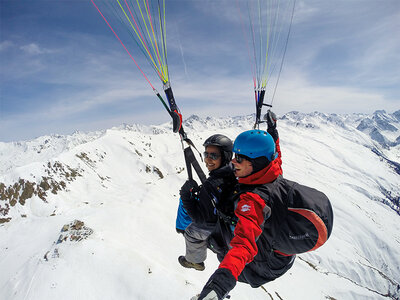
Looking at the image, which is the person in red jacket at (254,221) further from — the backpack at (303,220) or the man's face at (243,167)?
the backpack at (303,220)

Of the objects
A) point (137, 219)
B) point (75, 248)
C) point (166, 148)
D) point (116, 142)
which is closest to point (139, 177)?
point (116, 142)

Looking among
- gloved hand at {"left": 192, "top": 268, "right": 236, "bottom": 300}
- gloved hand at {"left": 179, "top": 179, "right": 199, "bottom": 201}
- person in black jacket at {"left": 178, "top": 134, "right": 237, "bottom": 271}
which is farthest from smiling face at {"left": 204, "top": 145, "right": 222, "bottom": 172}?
gloved hand at {"left": 192, "top": 268, "right": 236, "bottom": 300}

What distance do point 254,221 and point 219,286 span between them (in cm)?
88

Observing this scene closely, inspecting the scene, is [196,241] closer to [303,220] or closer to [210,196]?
[210,196]

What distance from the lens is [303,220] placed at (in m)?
2.93

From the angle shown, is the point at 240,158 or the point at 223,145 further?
the point at 223,145

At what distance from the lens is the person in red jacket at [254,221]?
2.46 m

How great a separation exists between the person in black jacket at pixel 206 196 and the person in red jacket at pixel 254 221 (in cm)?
73

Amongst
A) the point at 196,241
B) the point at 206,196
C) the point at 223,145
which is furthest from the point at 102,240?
the point at 206,196

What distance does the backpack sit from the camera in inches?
115

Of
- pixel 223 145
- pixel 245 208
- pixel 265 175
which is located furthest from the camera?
pixel 223 145

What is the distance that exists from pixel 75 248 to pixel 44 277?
75.4 inches

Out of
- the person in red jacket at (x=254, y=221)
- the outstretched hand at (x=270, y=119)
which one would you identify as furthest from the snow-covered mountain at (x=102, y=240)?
the outstretched hand at (x=270, y=119)

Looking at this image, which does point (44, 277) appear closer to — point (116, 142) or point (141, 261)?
point (141, 261)
